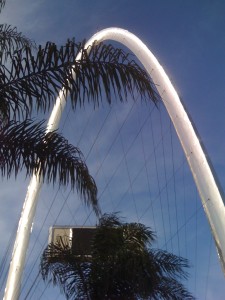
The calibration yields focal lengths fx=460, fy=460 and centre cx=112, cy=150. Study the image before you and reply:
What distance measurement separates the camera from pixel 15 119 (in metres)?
5.64

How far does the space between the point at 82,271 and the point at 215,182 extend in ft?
19.6

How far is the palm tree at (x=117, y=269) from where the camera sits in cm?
1459

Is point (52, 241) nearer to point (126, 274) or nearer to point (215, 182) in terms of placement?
point (126, 274)

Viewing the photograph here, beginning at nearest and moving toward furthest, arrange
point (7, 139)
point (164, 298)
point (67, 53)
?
point (67, 53), point (7, 139), point (164, 298)

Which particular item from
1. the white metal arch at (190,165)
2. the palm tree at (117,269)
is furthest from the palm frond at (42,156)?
the palm tree at (117,269)

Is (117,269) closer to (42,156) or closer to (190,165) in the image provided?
(190,165)

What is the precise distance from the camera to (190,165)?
40.6 feet

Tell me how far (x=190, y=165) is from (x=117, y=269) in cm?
450

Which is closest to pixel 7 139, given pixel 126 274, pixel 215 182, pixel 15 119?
pixel 15 119

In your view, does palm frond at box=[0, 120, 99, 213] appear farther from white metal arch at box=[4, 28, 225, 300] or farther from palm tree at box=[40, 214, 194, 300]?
palm tree at box=[40, 214, 194, 300]

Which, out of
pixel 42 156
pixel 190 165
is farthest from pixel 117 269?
pixel 42 156

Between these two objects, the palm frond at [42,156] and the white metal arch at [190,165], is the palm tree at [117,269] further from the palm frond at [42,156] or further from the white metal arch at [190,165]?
the palm frond at [42,156]

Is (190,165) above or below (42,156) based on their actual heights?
above

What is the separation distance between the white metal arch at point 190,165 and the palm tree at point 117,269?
2628 mm
